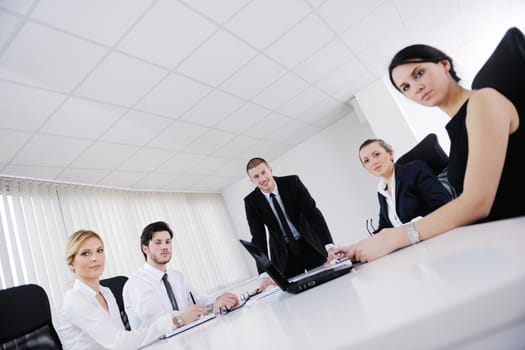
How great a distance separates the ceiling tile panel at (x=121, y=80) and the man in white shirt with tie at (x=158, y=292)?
1.32 metres

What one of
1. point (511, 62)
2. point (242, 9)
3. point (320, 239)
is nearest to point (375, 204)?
point (320, 239)

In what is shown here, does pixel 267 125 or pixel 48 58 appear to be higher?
pixel 48 58

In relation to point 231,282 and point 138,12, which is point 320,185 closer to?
point 231,282

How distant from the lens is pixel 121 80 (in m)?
2.67

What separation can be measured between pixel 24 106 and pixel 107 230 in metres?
2.24

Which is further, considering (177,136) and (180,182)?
(180,182)

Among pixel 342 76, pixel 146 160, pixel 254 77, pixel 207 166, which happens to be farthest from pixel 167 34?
pixel 207 166

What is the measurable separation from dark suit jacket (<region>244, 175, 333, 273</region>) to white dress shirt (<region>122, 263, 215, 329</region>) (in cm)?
74

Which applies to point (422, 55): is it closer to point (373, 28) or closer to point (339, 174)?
point (373, 28)

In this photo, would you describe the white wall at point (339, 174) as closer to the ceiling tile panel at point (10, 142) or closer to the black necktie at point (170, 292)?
the black necktie at point (170, 292)

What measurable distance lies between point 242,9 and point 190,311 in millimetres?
2343

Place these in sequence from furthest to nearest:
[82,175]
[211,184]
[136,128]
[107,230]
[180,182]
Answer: [211,184]
[180,182]
[107,230]
[82,175]
[136,128]

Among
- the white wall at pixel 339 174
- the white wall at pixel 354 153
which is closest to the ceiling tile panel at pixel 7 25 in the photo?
the white wall at pixel 354 153

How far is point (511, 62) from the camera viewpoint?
2.50ft
